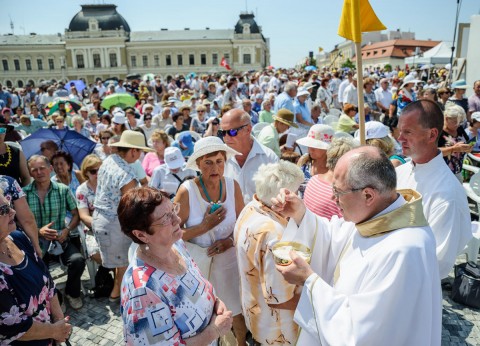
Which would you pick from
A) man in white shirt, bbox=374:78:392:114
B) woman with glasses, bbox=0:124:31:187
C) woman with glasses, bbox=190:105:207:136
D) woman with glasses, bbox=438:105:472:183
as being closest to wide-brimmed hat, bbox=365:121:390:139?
woman with glasses, bbox=438:105:472:183

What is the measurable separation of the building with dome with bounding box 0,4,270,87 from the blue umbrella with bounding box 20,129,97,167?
2847 inches

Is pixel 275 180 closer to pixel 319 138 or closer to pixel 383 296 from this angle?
pixel 383 296

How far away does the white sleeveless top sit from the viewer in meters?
2.90

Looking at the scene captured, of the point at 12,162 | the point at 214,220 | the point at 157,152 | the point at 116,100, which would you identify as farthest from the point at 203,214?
the point at 116,100

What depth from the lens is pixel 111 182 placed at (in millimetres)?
3668

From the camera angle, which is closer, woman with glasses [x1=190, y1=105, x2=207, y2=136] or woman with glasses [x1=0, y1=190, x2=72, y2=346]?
woman with glasses [x1=0, y1=190, x2=72, y2=346]

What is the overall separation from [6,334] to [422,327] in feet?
7.35

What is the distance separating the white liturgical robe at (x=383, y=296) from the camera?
150 cm

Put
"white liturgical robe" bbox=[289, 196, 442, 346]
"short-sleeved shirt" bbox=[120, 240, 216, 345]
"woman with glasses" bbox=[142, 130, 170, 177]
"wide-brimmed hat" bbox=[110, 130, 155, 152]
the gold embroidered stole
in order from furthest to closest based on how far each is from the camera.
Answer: "woman with glasses" bbox=[142, 130, 170, 177] < "wide-brimmed hat" bbox=[110, 130, 155, 152] < "short-sleeved shirt" bbox=[120, 240, 216, 345] < the gold embroidered stole < "white liturgical robe" bbox=[289, 196, 442, 346]

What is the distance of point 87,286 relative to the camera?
4348mm

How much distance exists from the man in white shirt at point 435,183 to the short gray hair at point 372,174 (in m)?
1.00

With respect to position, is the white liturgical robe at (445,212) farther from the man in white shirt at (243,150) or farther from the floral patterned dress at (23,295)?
the floral patterned dress at (23,295)

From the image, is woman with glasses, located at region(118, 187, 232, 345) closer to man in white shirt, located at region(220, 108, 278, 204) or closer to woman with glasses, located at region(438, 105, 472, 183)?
man in white shirt, located at region(220, 108, 278, 204)

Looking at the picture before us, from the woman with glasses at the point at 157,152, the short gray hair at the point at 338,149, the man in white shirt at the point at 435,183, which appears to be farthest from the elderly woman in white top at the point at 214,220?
the woman with glasses at the point at 157,152
